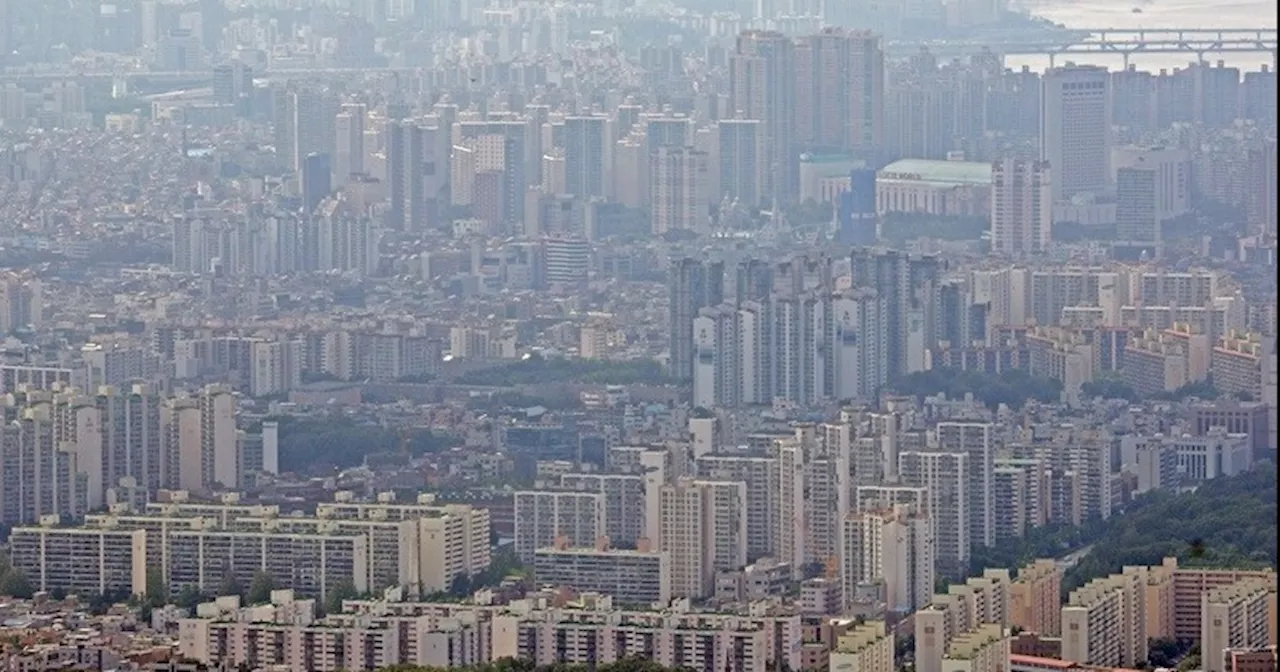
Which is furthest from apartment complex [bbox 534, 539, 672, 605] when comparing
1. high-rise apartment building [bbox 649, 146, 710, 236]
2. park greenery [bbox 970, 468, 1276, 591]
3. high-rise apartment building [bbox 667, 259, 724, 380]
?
high-rise apartment building [bbox 649, 146, 710, 236]

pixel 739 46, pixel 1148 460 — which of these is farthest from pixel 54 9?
pixel 1148 460

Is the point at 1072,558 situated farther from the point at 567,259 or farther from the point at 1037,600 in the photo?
the point at 567,259

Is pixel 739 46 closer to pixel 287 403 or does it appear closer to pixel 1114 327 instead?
pixel 1114 327

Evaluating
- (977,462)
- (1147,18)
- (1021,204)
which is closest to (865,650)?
(977,462)

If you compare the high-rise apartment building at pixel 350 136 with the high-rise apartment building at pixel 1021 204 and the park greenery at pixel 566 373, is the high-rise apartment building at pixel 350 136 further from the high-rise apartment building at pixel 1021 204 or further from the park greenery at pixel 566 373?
the park greenery at pixel 566 373

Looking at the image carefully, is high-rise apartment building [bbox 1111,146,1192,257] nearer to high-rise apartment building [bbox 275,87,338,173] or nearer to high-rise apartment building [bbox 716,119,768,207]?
high-rise apartment building [bbox 716,119,768,207]
